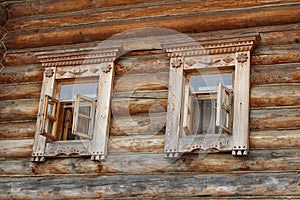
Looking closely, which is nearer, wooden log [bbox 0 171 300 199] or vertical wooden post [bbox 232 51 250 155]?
wooden log [bbox 0 171 300 199]

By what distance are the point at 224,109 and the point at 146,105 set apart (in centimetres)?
124

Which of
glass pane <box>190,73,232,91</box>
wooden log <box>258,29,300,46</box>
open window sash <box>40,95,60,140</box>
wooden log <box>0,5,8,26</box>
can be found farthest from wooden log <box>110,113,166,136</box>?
wooden log <box>0,5,8,26</box>

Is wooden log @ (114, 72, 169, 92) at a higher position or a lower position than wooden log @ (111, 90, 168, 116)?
higher

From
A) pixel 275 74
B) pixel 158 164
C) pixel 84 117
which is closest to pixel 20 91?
pixel 84 117

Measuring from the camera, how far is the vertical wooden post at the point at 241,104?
897cm

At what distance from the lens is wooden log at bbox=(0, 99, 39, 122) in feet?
34.6

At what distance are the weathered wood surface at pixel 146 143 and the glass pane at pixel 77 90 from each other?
2.77ft

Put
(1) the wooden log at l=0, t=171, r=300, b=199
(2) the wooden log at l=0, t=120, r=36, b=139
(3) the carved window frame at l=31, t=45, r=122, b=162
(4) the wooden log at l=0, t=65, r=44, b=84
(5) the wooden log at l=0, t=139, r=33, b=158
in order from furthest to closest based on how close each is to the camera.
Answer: (4) the wooden log at l=0, t=65, r=44, b=84 → (2) the wooden log at l=0, t=120, r=36, b=139 → (5) the wooden log at l=0, t=139, r=33, b=158 → (3) the carved window frame at l=31, t=45, r=122, b=162 → (1) the wooden log at l=0, t=171, r=300, b=199

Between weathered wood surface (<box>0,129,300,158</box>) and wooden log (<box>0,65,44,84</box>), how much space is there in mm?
1003

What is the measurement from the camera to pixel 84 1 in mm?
10883

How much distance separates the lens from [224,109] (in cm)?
912

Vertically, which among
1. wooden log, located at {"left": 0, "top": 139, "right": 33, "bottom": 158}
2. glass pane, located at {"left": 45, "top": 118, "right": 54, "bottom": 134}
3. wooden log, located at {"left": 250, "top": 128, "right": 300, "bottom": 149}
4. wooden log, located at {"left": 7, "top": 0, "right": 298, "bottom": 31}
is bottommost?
wooden log, located at {"left": 0, "top": 139, "right": 33, "bottom": 158}

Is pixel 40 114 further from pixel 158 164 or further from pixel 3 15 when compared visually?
pixel 158 164

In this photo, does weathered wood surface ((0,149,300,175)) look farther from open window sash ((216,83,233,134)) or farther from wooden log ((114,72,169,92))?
wooden log ((114,72,169,92))
